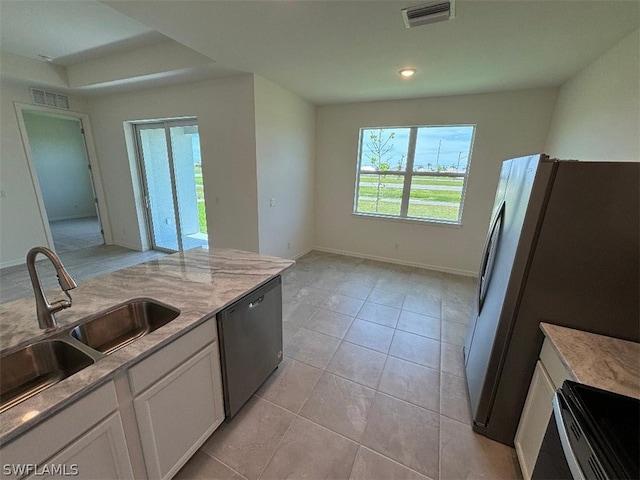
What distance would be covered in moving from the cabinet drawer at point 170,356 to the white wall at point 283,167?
2.35 m

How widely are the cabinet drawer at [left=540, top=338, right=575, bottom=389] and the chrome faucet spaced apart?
81.1 inches

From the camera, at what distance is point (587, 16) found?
1.76 metres

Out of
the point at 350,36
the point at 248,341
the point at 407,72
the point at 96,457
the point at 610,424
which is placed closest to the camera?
the point at 610,424

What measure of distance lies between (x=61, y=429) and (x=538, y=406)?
79.5 inches

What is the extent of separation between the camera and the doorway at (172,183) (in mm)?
4070

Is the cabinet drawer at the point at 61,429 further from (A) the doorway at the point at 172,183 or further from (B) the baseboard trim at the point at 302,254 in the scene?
(B) the baseboard trim at the point at 302,254

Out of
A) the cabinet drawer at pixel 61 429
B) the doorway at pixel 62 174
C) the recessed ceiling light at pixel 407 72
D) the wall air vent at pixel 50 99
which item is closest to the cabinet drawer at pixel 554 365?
the cabinet drawer at pixel 61 429

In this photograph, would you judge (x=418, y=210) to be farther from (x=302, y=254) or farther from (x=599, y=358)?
(x=599, y=358)

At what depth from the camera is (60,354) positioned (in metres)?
1.12

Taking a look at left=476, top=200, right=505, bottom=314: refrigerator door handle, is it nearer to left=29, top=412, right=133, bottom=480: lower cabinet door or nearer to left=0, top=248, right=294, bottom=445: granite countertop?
left=0, top=248, right=294, bottom=445: granite countertop

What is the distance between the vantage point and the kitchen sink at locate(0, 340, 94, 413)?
1.03m

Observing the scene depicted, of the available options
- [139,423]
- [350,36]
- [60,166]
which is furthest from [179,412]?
[60,166]

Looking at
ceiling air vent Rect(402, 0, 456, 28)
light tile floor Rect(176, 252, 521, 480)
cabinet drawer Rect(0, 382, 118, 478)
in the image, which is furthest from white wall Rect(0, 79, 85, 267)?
ceiling air vent Rect(402, 0, 456, 28)

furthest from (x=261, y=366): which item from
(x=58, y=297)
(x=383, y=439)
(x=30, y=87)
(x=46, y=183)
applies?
(x=46, y=183)
